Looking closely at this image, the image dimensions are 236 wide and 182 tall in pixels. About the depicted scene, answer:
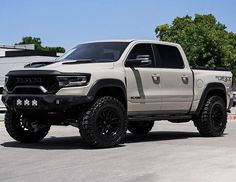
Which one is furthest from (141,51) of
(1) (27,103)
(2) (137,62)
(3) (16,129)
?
(3) (16,129)

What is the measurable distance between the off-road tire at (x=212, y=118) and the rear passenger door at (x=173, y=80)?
0.61 meters

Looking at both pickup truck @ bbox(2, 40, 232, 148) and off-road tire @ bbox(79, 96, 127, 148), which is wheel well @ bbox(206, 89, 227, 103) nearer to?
pickup truck @ bbox(2, 40, 232, 148)

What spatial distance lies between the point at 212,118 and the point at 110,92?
327cm

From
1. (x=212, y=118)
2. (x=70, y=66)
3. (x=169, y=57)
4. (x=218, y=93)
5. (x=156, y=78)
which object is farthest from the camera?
(x=218, y=93)

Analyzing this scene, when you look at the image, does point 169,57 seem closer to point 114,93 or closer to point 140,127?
point 114,93

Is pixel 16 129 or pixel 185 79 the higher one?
pixel 185 79

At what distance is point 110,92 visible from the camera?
10875 millimetres

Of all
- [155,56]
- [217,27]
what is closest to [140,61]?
[155,56]

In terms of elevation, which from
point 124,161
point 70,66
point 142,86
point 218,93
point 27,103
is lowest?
point 124,161

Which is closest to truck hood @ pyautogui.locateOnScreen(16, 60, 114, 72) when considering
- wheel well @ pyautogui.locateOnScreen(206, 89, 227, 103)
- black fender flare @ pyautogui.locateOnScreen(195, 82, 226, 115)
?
black fender flare @ pyautogui.locateOnScreen(195, 82, 226, 115)

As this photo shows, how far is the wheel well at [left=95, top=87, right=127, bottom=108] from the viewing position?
34.9ft

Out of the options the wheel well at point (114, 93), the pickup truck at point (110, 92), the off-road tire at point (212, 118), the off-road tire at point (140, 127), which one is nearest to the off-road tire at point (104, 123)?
the pickup truck at point (110, 92)

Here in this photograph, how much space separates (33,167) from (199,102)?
5440mm

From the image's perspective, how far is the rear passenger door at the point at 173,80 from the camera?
1188 centimetres
